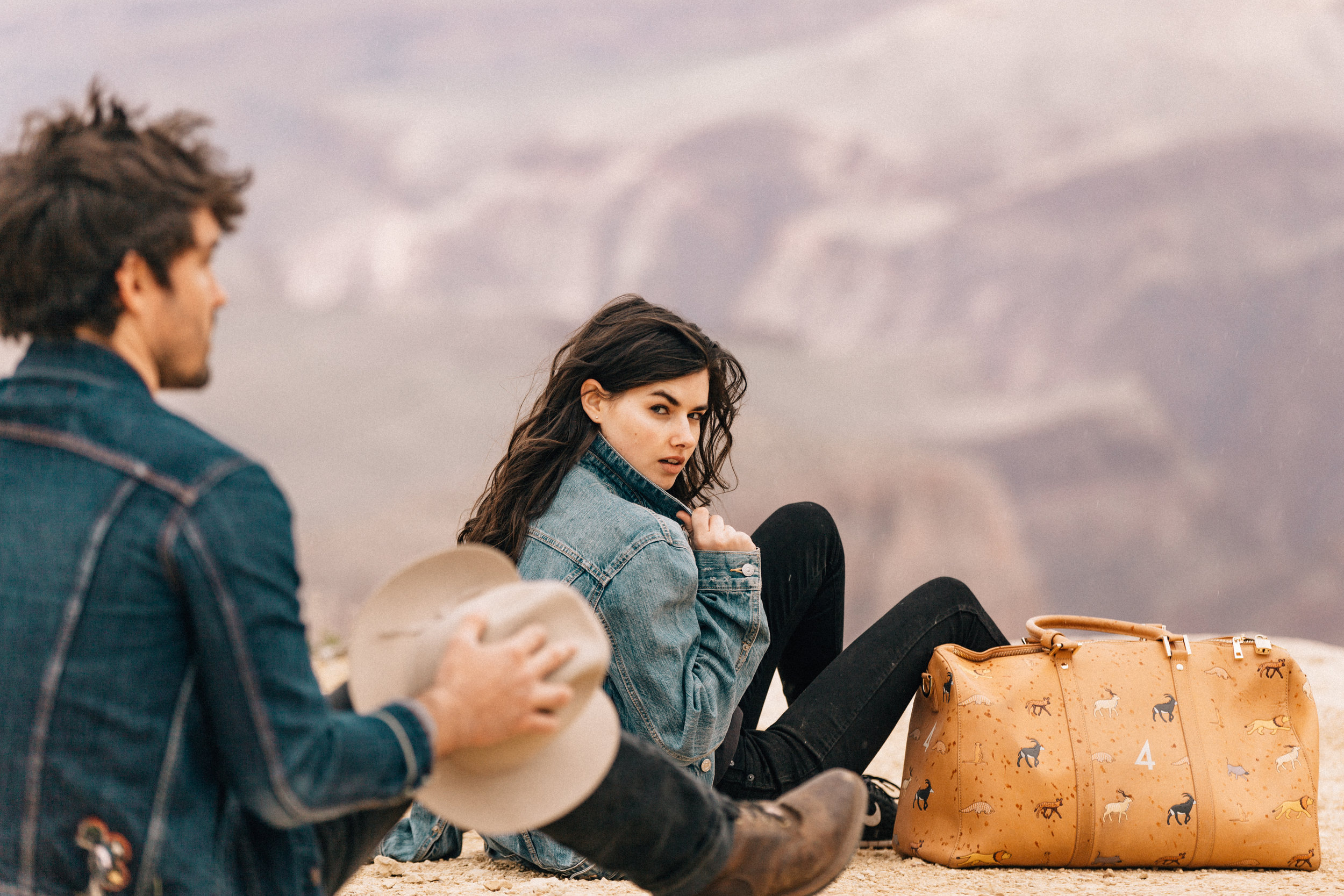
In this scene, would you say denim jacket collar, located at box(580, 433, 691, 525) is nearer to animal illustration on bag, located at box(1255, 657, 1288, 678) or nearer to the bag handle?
the bag handle

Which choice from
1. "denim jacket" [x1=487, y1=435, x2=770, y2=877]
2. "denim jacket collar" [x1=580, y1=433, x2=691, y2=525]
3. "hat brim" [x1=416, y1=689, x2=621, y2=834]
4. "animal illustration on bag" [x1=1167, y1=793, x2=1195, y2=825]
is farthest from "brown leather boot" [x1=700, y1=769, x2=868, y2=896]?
"animal illustration on bag" [x1=1167, y1=793, x2=1195, y2=825]

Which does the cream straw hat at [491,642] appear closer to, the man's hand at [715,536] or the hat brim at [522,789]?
the hat brim at [522,789]

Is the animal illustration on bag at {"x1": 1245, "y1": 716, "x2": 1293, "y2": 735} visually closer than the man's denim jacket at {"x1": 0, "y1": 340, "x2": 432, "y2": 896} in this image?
No

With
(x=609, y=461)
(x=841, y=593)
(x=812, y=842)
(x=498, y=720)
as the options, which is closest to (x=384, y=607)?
(x=498, y=720)

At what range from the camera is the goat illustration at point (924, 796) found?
255 centimetres

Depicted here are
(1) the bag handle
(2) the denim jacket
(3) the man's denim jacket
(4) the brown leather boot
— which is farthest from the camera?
(1) the bag handle

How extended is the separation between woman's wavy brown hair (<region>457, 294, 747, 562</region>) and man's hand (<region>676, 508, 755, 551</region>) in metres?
0.29

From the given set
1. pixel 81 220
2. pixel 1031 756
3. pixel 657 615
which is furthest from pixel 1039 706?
pixel 81 220

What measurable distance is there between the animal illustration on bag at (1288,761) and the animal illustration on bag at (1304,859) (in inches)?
6.7

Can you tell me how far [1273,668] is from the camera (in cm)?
258

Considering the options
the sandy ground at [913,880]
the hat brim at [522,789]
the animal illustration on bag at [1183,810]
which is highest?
the hat brim at [522,789]

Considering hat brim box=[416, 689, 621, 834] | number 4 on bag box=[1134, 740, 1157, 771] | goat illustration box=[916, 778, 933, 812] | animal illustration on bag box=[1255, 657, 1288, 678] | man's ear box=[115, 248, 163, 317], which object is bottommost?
goat illustration box=[916, 778, 933, 812]

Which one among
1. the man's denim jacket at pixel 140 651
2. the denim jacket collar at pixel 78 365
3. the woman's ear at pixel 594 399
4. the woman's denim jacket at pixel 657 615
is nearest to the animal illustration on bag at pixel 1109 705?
the woman's denim jacket at pixel 657 615

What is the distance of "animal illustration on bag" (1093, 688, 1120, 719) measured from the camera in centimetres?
253
